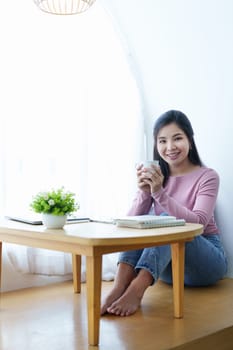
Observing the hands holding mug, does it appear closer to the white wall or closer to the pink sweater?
the pink sweater

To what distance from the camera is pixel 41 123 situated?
2.51 meters

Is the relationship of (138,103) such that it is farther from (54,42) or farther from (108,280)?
(108,280)

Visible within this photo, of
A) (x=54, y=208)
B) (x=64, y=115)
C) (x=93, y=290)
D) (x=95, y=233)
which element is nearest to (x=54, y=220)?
(x=54, y=208)

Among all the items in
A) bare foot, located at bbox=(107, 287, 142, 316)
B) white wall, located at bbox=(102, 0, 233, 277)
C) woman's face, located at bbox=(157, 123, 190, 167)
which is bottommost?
bare foot, located at bbox=(107, 287, 142, 316)

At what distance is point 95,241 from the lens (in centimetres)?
157

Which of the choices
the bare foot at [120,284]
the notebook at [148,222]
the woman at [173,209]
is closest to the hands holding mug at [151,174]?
the woman at [173,209]

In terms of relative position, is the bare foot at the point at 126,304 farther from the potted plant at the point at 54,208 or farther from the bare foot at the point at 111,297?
the potted plant at the point at 54,208

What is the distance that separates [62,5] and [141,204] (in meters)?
0.86

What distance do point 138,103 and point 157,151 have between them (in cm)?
46

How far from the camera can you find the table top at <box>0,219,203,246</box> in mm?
1605

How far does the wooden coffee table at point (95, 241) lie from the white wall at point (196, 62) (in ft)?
2.43

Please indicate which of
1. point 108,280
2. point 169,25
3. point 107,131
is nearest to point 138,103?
point 107,131

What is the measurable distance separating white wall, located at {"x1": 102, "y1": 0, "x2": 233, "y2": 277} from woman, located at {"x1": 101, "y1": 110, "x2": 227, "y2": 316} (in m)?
0.21

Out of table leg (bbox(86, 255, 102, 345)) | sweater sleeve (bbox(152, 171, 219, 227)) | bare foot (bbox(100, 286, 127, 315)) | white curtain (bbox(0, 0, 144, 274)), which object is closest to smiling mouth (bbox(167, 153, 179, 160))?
sweater sleeve (bbox(152, 171, 219, 227))
